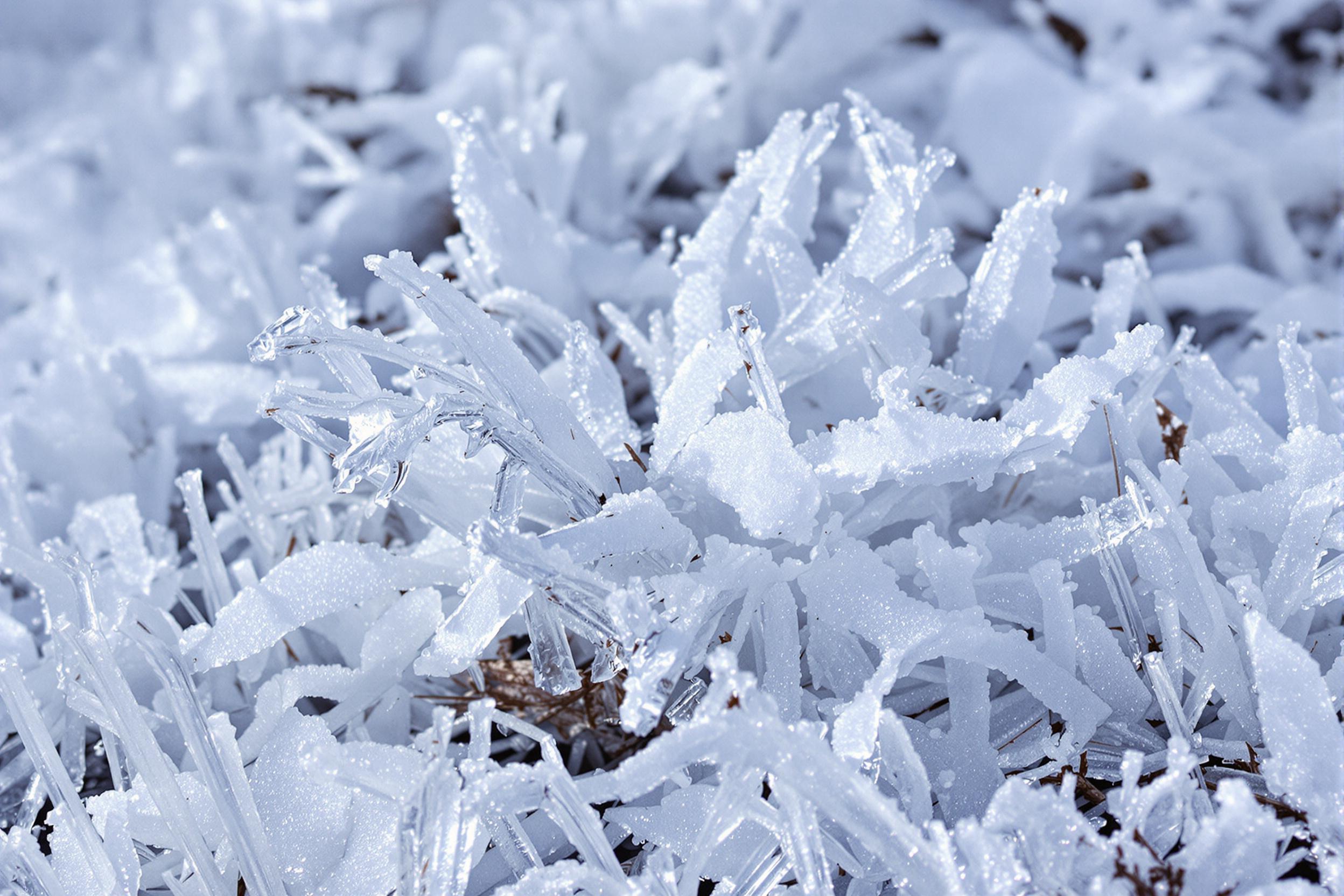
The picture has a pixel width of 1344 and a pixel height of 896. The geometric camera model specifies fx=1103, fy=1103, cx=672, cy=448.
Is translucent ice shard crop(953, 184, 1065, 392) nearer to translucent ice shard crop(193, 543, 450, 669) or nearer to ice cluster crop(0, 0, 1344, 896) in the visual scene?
ice cluster crop(0, 0, 1344, 896)

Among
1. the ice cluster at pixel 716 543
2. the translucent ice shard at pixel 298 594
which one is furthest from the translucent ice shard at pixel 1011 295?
the translucent ice shard at pixel 298 594

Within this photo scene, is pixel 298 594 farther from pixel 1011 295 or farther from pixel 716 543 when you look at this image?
pixel 1011 295

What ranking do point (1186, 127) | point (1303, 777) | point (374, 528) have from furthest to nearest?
point (1186, 127) < point (374, 528) < point (1303, 777)

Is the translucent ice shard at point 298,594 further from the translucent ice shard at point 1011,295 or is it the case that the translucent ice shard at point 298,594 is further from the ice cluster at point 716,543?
the translucent ice shard at point 1011,295

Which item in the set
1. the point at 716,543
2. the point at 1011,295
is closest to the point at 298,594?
the point at 716,543

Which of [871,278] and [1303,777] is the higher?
[871,278]

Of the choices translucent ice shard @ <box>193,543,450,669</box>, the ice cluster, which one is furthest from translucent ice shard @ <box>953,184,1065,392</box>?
translucent ice shard @ <box>193,543,450,669</box>

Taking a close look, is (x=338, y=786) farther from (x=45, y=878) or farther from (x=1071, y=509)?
(x=1071, y=509)

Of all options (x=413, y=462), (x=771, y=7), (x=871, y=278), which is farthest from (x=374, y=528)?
(x=771, y=7)
